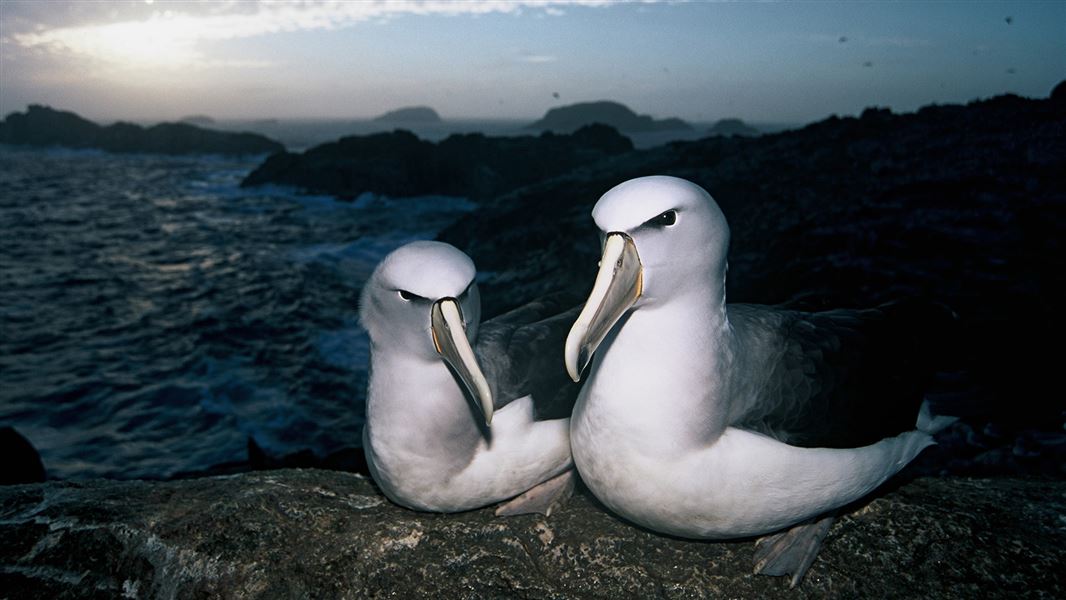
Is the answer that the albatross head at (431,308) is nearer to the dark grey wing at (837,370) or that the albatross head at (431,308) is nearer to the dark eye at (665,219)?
the dark eye at (665,219)

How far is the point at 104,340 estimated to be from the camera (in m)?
15.5

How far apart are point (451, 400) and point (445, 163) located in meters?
37.4

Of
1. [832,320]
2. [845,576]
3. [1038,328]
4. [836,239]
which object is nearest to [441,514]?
[845,576]

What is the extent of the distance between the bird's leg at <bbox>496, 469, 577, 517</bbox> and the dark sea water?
1415mm

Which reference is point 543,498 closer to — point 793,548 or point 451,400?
point 451,400

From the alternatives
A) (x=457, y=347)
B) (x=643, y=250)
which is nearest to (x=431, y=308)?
(x=457, y=347)

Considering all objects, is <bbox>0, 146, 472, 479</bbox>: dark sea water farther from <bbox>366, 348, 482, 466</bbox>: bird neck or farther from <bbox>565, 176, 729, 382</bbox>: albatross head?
<bbox>565, 176, 729, 382</bbox>: albatross head

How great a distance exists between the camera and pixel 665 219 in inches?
94.0

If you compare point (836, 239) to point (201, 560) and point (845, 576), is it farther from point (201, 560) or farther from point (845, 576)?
point (201, 560)

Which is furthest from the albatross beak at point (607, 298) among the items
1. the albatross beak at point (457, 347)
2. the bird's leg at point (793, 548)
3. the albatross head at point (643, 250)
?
the bird's leg at point (793, 548)

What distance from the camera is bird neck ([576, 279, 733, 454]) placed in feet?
8.25

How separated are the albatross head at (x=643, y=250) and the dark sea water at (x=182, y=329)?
196 cm

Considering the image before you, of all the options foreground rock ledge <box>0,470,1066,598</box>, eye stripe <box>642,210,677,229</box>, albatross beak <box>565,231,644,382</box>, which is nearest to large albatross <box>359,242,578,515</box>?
foreground rock ledge <box>0,470,1066,598</box>

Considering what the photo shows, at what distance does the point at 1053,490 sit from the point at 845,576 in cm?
178
